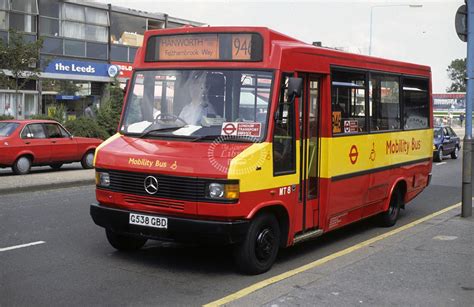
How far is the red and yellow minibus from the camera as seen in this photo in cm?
577

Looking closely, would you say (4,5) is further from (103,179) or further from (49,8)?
(103,179)

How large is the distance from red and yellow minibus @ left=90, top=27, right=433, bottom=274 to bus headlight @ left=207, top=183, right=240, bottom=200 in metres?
0.01

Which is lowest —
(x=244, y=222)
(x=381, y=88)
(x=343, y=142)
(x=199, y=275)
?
(x=199, y=275)

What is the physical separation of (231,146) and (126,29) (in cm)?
3170

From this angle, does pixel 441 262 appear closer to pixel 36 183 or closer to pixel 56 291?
pixel 56 291

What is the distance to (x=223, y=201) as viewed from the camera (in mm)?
5645

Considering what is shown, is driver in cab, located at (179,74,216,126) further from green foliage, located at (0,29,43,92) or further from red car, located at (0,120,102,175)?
green foliage, located at (0,29,43,92)

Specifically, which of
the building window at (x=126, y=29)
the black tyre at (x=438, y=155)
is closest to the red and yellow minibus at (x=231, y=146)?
the black tyre at (x=438, y=155)

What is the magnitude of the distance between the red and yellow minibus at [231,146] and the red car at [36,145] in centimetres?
903

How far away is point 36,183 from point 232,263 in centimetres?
787

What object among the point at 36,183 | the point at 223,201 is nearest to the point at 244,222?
the point at 223,201

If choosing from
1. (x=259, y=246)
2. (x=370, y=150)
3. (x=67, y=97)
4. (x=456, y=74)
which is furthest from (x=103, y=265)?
(x=456, y=74)

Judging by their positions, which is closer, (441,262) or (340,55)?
(441,262)

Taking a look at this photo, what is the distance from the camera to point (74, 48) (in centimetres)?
3256
